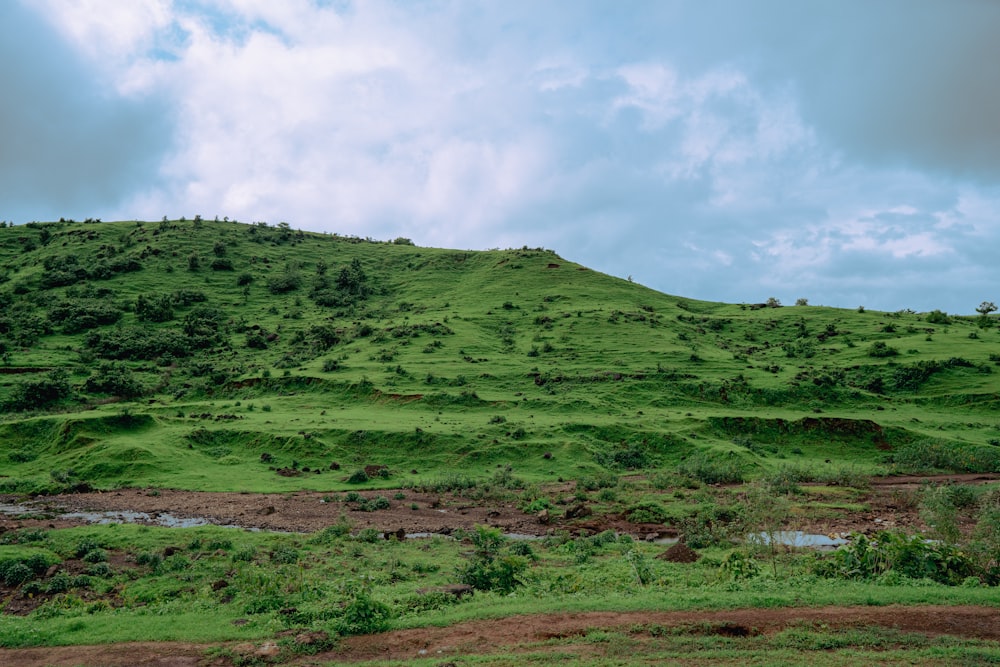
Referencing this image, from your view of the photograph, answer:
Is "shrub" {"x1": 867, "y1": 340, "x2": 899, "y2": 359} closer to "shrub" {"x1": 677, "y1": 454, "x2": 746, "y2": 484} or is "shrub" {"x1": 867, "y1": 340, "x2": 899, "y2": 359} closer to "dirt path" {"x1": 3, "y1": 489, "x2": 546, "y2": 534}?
"shrub" {"x1": 677, "y1": 454, "x2": 746, "y2": 484}

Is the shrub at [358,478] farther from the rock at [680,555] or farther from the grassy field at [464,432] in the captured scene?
the rock at [680,555]

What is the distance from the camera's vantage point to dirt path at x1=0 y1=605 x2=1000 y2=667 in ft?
39.9

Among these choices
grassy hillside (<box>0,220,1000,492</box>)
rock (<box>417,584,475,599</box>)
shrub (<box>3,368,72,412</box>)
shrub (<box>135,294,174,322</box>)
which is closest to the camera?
rock (<box>417,584,475,599</box>)

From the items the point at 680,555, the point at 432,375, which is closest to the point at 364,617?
the point at 680,555

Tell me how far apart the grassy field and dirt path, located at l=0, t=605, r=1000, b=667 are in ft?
1.44

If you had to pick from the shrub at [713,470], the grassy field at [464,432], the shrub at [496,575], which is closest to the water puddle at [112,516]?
the grassy field at [464,432]

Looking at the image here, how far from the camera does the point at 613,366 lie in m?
56.0

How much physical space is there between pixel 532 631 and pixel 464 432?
2819cm

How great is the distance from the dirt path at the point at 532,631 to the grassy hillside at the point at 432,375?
20.9 meters

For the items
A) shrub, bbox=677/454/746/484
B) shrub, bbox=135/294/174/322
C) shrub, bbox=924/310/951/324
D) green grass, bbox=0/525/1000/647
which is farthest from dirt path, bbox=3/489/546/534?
shrub, bbox=924/310/951/324

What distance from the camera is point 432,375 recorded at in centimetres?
5300

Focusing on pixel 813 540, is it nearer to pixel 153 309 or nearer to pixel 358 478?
pixel 358 478

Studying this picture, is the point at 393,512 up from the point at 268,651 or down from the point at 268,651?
down

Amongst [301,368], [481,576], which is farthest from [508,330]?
[481,576]
